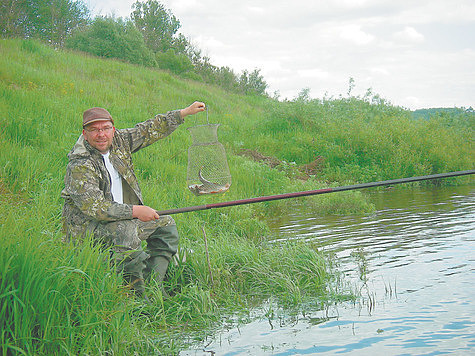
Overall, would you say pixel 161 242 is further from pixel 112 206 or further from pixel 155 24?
pixel 155 24

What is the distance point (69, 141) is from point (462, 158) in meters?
11.9

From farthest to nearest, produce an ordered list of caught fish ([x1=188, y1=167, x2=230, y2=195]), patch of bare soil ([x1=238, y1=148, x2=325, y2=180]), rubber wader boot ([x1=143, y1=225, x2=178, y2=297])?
patch of bare soil ([x1=238, y1=148, x2=325, y2=180]) → caught fish ([x1=188, y1=167, x2=230, y2=195]) → rubber wader boot ([x1=143, y1=225, x2=178, y2=297])

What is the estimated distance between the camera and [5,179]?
7285 mm

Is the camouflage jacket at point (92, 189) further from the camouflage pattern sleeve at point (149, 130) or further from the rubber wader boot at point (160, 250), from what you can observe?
the rubber wader boot at point (160, 250)

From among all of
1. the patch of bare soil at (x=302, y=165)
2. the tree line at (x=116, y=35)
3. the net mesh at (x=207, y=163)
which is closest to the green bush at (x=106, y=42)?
the tree line at (x=116, y=35)

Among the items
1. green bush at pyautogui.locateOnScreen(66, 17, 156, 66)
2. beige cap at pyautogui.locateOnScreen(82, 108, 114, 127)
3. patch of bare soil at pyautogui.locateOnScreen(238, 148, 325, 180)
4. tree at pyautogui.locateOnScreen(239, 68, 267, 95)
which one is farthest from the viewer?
tree at pyautogui.locateOnScreen(239, 68, 267, 95)

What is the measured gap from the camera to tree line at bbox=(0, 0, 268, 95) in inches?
1214

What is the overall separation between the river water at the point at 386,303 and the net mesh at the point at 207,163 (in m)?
1.38

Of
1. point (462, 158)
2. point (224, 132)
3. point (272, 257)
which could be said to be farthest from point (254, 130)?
point (272, 257)

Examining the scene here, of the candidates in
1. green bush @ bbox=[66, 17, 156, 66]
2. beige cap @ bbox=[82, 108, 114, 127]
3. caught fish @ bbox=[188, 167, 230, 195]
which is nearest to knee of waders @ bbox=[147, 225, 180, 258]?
caught fish @ bbox=[188, 167, 230, 195]

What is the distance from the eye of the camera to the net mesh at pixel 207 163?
5368 millimetres

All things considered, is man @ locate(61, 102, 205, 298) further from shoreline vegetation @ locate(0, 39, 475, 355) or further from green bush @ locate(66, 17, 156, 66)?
green bush @ locate(66, 17, 156, 66)

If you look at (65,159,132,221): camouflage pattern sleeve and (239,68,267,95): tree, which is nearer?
(65,159,132,221): camouflage pattern sleeve

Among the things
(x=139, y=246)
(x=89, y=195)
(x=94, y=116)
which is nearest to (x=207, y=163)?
(x=139, y=246)
